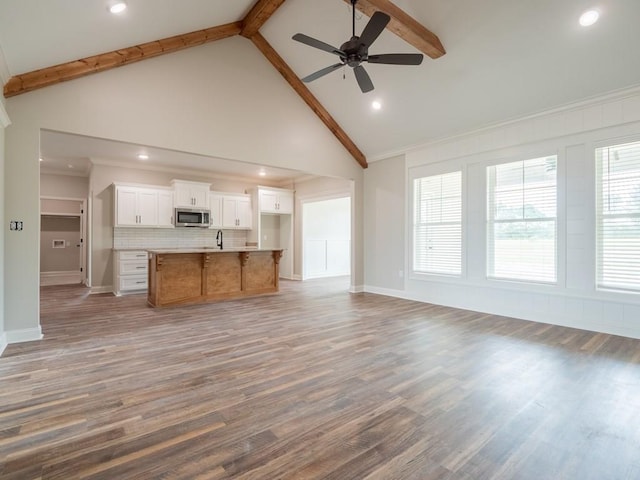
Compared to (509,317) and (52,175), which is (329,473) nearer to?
(509,317)

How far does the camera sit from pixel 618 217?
3.91m

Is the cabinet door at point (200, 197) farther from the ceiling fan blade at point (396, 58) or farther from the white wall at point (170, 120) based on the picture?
the ceiling fan blade at point (396, 58)

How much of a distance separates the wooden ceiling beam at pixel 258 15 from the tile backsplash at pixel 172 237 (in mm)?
4847

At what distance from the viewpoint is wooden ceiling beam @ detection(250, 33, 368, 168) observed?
5363 millimetres

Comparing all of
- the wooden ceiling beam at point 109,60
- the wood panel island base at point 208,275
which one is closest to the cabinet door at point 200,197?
the wood panel island base at point 208,275

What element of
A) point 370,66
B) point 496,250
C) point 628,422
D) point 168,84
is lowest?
point 628,422

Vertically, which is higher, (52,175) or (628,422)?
(52,175)

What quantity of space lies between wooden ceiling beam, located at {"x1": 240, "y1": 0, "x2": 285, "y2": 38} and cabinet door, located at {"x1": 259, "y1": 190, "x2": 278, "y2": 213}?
4.14 meters

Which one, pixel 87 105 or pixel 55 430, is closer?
pixel 55 430

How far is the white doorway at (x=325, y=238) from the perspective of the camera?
920cm

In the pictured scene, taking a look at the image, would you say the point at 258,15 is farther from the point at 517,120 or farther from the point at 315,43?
the point at 517,120

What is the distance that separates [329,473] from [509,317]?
4255mm

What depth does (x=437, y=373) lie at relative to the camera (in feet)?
9.09

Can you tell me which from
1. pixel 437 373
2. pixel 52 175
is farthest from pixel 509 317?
pixel 52 175
